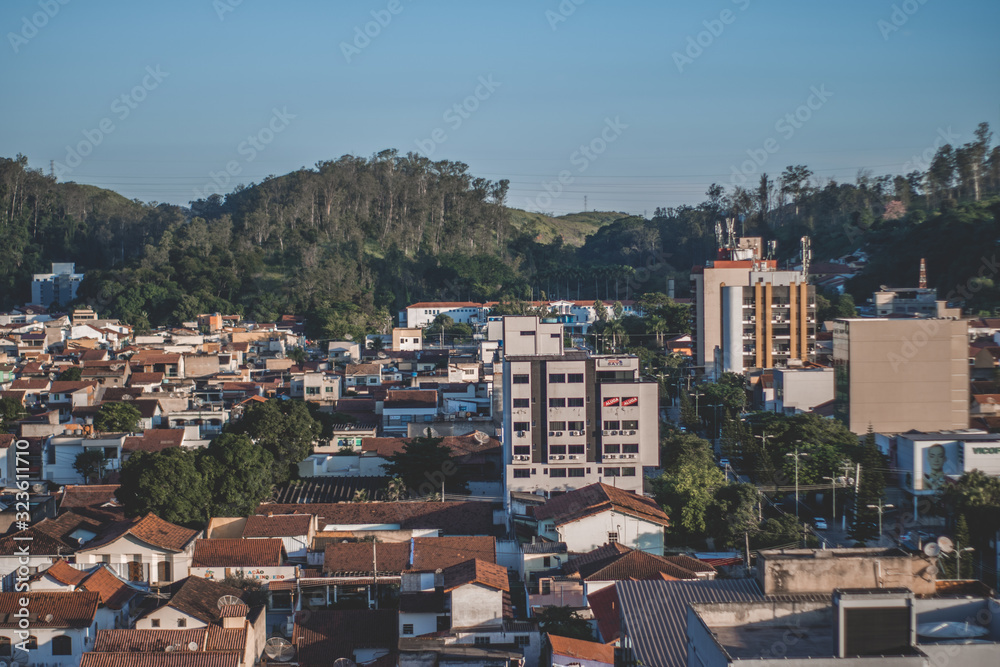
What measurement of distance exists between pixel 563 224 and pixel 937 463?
245ft

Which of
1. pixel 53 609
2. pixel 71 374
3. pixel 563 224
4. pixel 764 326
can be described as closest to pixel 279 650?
pixel 53 609

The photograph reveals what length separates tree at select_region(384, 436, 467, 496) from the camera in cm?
1686

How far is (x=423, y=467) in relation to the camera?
55.4ft

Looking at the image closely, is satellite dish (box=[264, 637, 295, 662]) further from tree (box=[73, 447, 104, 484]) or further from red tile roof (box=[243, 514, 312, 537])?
tree (box=[73, 447, 104, 484])

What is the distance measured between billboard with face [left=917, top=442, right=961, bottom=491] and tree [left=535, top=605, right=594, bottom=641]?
7869 millimetres

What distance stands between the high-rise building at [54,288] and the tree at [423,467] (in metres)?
35.2

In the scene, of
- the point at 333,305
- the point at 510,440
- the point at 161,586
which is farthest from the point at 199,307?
the point at 161,586

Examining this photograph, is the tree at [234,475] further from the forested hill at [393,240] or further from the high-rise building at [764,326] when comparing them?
the forested hill at [393,240]

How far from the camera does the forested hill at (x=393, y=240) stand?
41.7 m

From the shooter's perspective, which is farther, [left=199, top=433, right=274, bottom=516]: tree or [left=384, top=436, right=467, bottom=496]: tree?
[left=384, top=436, right=467, bottom=496]: tree

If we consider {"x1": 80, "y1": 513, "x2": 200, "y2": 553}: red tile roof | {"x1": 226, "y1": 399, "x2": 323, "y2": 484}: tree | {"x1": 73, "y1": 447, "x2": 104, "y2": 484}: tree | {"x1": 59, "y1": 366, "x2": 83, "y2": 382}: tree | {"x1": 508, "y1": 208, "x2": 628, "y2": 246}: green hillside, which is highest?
{"x1": 508, "y1": 208, "x2": 628, "y2": 246}: green hillside

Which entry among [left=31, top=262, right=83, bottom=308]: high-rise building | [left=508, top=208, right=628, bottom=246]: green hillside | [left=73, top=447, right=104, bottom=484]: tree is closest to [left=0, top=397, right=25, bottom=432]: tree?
[left=73, top=447, right=104, bottom=484]: tree

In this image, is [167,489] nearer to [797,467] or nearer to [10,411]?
[10,411]

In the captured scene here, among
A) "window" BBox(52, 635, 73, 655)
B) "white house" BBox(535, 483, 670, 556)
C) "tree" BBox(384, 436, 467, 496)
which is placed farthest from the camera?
"tree" BBox(384, 436, 467, 496)
